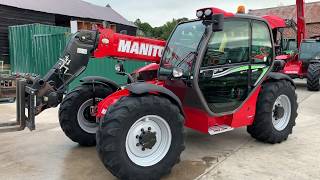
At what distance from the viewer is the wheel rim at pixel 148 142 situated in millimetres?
4408

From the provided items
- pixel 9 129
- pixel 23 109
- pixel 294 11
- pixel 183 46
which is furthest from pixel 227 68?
pixel 294 11

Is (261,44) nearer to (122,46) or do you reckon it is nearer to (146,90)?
(122,46)

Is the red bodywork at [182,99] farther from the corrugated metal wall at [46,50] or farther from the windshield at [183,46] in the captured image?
the corrugated metal wall at [46,50]

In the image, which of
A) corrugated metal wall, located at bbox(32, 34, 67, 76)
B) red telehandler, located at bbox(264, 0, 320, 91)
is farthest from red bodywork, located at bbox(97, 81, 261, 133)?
corrugated metal wall, located at bbox(32, 34, 67, 76)

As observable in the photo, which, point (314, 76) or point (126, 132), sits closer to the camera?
point (126, 132)

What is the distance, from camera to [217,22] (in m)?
4.80

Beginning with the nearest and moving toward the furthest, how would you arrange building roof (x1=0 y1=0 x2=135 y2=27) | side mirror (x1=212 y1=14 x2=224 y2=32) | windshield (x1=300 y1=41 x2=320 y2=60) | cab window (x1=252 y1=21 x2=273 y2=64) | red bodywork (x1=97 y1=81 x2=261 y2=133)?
1. side mirror (x1=212 y1=14 x2=224 y2=32)
2. red bodywork (x1=97 y1=81 x2=261 y2=133)
3. cab window (x1=252 y1=21 x2=273 y2=64)
4. windshield (x1=300 y1=41 x2=320 y2=60)
5. building roof (x1=0 y1=0 x2=135 y2=27)

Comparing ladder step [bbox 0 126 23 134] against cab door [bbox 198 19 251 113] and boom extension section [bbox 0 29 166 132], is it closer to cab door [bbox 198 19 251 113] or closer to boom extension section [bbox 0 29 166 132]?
boom extension section [bbox 0 29 166 132]

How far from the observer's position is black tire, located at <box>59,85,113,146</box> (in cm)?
570

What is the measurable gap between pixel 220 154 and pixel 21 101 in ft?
9.51

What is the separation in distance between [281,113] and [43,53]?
10531 millimetres

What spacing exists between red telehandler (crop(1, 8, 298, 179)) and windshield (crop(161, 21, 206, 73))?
17mm

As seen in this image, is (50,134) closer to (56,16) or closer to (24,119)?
(24,119)

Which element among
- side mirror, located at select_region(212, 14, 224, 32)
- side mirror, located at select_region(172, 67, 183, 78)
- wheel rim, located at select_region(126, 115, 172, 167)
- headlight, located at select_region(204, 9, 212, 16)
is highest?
headlight, located at select_region(204, 9, 212, 16)
